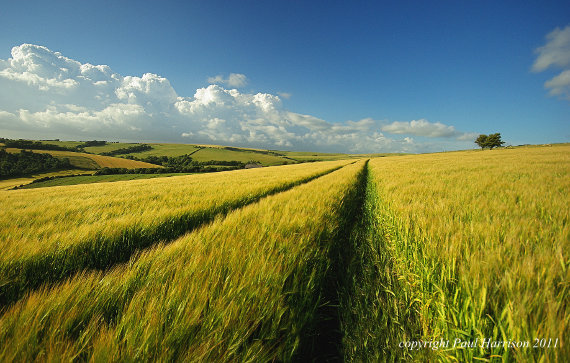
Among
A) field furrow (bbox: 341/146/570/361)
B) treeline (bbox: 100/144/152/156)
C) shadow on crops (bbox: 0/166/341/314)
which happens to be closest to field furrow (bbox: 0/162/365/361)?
field furrow (bbox: 341/146/570/361)

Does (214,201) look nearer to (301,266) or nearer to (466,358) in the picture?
(301,266)

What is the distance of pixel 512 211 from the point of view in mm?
2828

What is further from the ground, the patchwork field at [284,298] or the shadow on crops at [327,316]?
the patchwork field at [284,298]

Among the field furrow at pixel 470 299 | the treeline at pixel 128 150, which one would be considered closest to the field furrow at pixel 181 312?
the field furrow at pixel 470 299

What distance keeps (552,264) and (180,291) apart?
2.38 m

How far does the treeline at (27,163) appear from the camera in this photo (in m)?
49.3

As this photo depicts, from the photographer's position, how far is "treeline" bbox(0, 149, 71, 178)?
1940 inches

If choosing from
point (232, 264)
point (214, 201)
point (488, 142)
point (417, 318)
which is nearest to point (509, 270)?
point (417, 318)

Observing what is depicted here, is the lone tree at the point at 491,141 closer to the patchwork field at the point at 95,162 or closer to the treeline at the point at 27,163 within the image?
the patchwork field at the point at 95,162

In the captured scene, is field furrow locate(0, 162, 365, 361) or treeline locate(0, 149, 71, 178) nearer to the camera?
field furrow locate(0, 162, 365, 361)

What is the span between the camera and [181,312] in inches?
44.4

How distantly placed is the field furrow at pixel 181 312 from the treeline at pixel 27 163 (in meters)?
79.0

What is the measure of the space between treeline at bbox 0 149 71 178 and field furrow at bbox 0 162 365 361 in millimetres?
78981

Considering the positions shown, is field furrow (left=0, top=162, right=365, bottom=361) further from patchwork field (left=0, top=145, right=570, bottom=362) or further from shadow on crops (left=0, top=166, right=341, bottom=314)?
shadow on crops (left=0, top=166, right=341, bottom=314)
